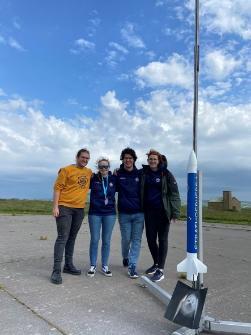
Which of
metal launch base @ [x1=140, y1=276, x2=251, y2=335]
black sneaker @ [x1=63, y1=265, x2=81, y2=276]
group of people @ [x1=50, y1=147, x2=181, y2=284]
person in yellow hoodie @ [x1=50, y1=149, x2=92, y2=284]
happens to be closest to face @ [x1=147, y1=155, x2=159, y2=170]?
group of people @ [x1=50, y1=147, x2=181, y2=284]

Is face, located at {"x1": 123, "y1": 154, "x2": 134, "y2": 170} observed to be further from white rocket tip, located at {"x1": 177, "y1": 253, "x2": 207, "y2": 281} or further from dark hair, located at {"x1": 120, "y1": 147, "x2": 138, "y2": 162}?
white rocket tip, located at {"x1": 177, "y1": 253, "x2": 207, "y2": 281}

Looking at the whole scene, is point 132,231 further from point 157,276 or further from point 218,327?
point 218,327

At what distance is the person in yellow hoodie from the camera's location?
663 centimetres

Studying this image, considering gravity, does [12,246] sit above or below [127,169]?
below

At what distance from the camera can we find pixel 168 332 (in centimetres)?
454

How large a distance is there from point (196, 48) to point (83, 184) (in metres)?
2.67

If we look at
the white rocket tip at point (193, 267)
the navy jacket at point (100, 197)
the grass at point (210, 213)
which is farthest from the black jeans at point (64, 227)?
the grass at point (210, 213)

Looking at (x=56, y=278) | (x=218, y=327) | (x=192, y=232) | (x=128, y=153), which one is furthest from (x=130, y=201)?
(x=218, y=327)

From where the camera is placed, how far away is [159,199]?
23.1ft

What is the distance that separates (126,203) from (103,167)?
68 centimetres

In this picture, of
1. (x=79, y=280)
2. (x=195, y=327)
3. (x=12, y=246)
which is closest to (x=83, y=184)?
(x=79, y=280)

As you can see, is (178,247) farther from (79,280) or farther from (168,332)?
(168,332)

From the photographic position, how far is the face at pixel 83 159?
22.5 ft

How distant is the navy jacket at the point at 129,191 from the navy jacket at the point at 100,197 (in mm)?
116
